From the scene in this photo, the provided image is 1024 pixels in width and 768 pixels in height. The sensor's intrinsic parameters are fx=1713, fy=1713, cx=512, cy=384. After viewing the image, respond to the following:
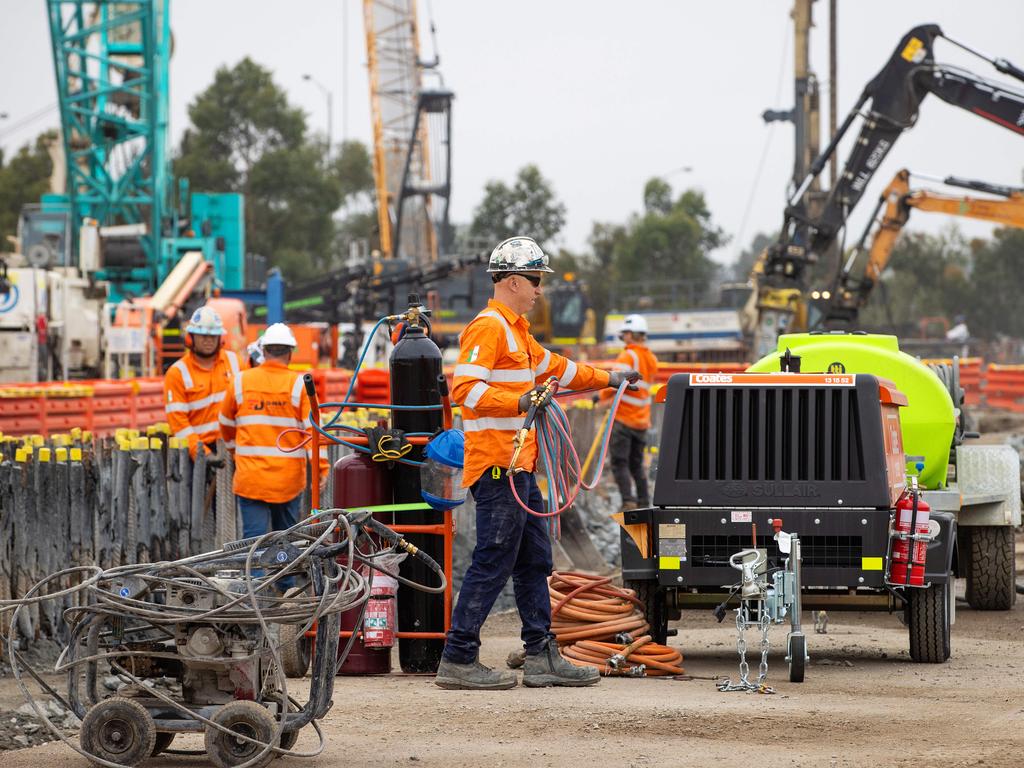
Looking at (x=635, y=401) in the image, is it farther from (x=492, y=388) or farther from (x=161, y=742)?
(x=161, y=742)

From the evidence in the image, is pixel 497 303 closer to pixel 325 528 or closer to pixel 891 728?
pixel 325 528

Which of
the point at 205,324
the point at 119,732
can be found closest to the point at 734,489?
the point at 119,732

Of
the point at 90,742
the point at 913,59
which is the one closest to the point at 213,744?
the point at 90,742

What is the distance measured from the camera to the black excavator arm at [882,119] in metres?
28.7

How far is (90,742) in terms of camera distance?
23.7 feet

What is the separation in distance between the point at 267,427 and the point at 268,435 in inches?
2.1

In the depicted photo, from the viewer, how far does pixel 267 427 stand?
11.3m

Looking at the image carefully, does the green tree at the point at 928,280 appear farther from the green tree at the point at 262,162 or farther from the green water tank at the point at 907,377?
the green water tank at the point at 907,377

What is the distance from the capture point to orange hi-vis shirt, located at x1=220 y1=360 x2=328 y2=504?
1120 centimetres

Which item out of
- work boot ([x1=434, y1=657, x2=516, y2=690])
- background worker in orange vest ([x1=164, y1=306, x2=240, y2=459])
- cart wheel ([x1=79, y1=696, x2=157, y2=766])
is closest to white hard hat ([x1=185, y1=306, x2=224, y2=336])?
background worker in orange vest ([x1=164, y1=306, x2=240, y2=459])

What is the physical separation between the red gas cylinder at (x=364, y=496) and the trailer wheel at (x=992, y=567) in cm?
540

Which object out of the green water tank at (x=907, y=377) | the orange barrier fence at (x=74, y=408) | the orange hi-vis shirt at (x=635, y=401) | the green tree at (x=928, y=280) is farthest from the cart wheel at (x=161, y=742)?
the green tree at (x=928, y=280)

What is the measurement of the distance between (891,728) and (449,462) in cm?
298

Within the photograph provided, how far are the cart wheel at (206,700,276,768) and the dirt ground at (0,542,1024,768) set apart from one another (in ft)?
1.06
